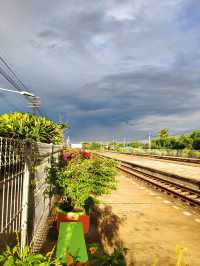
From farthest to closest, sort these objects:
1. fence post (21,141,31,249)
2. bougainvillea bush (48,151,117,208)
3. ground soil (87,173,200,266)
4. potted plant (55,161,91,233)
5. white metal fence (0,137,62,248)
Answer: bougainvillea bush (48,151,117,208) → potted plant (55,161,91,233) → ground soil (87,173,200,266) → fence post (21,141,31,249) → white metal fence (0,137,62,248)

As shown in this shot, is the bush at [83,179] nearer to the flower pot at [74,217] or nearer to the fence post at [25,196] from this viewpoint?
the flower pot at [74,217]

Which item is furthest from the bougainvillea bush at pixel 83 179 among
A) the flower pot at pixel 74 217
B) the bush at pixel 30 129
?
the bush at pixel 30 129

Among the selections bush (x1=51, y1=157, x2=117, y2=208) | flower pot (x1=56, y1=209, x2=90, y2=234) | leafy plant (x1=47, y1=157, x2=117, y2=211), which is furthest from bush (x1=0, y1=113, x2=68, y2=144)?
flower pot (x1=56, y1=209, x2=90, y2=234)

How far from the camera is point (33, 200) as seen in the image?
6.47m

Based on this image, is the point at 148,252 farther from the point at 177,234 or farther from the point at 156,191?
the point at 156,191

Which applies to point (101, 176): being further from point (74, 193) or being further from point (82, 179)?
point (74, 193)

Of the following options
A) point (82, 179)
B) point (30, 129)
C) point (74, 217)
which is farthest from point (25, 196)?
point (30, 129)

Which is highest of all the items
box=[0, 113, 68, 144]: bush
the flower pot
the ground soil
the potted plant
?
box=[0, 113, 68, 144]: bush

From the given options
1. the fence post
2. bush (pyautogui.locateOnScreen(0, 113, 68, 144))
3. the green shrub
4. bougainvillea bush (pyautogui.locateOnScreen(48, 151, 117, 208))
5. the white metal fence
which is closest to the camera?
the white metal fence

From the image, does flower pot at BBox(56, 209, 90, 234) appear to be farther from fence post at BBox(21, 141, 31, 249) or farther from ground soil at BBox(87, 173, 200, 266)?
fence post at BBox(21, 141, 31, 249)

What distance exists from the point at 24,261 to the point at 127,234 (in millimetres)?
6060

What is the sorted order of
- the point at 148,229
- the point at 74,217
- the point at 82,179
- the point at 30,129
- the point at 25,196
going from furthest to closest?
the point at 30,129 → the point at 148,229 → the point at 82,179 → the point at 74,217 → the point at 25,196

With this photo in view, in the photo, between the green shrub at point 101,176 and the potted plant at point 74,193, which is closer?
the potted plant at point 74,193

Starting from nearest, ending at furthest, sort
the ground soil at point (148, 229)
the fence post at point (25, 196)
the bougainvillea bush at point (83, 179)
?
the fence post at point (25, 196) < the ground soil at point (148, 229) < the bougainvillea bush at point (83, 179)
